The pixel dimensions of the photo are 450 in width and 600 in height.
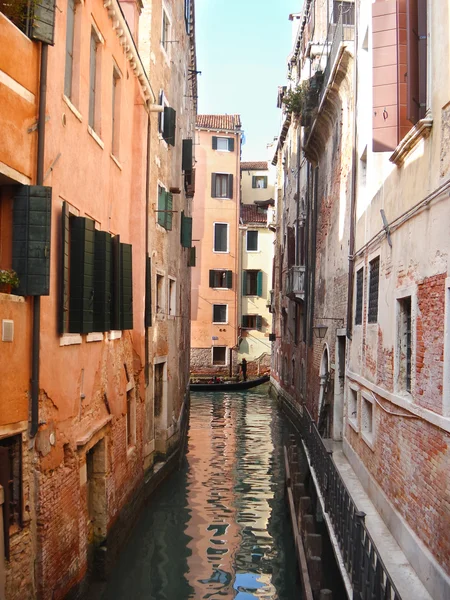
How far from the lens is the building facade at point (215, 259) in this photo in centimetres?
3853

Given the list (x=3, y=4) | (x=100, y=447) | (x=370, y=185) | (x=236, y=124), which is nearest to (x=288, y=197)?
(x=236, y=124)

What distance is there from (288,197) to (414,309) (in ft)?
73.6

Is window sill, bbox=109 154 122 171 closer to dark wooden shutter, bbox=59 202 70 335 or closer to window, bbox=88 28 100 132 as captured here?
window, bbox=88 28 100 132

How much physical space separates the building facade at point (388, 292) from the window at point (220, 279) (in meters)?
21.7

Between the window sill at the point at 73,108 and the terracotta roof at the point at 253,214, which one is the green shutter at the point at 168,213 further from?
the terracotta roof at the point at 253,214

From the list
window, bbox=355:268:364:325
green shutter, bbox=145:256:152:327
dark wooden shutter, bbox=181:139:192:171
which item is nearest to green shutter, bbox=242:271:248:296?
dark wooden shutter, bbox=181:139:192:171

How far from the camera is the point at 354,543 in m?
6.57

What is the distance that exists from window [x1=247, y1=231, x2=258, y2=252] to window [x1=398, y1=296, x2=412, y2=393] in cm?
3291

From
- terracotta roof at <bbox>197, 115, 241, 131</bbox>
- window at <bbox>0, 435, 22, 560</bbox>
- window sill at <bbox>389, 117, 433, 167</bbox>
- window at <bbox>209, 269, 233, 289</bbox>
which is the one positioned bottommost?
window at <bbox>0, 435, 22, 560</bbox>

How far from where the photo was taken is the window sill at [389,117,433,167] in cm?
670

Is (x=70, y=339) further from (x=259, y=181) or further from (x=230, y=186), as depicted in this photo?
(x=259, y=181)

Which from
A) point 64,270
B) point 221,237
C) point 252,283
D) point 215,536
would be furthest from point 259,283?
point 64,270

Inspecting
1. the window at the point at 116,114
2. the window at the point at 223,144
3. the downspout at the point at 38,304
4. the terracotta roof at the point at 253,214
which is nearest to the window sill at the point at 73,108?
the downspout at the point at 38,304

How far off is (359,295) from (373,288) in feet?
5.32
